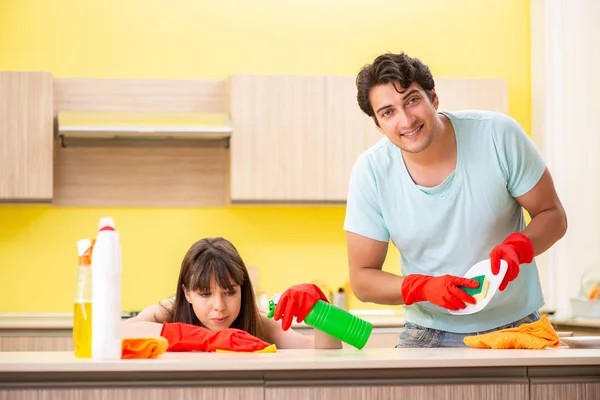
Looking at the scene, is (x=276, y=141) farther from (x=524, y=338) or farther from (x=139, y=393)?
(x=139, y=393)

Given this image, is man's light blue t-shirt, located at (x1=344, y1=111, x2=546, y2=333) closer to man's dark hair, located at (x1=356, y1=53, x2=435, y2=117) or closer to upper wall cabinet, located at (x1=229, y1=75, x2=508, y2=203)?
man's dark hair, located at (x1=356, y1=53, x2=435, y2=117)

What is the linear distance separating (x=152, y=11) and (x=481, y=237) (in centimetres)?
298

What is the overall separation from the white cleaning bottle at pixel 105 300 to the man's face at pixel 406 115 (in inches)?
36.9

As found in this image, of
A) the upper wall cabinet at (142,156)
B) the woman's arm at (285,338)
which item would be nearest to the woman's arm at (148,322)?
the woman's arm at (285,338)

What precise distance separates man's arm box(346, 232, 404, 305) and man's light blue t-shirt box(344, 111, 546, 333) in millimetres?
38

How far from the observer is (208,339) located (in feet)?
7.17

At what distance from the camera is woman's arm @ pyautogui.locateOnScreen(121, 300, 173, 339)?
2436 mm

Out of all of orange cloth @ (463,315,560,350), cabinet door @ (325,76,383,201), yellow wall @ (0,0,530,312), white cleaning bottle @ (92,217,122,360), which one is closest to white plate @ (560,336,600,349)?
orange cloth @ (463,315,560,350)

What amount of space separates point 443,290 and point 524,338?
23 centimetres

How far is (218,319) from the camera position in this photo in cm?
266

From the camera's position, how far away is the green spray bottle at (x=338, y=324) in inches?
86.2

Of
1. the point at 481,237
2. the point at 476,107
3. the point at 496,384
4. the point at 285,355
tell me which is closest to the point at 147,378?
the point at 285,355

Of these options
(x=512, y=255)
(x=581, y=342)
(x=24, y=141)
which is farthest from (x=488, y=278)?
(x=24, y=141)

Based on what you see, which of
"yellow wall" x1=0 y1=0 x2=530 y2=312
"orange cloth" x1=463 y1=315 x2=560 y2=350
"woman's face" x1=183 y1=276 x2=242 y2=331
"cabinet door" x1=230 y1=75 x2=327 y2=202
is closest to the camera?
"orange cloth" x1=463 y1=315 x2=560 y2=350
